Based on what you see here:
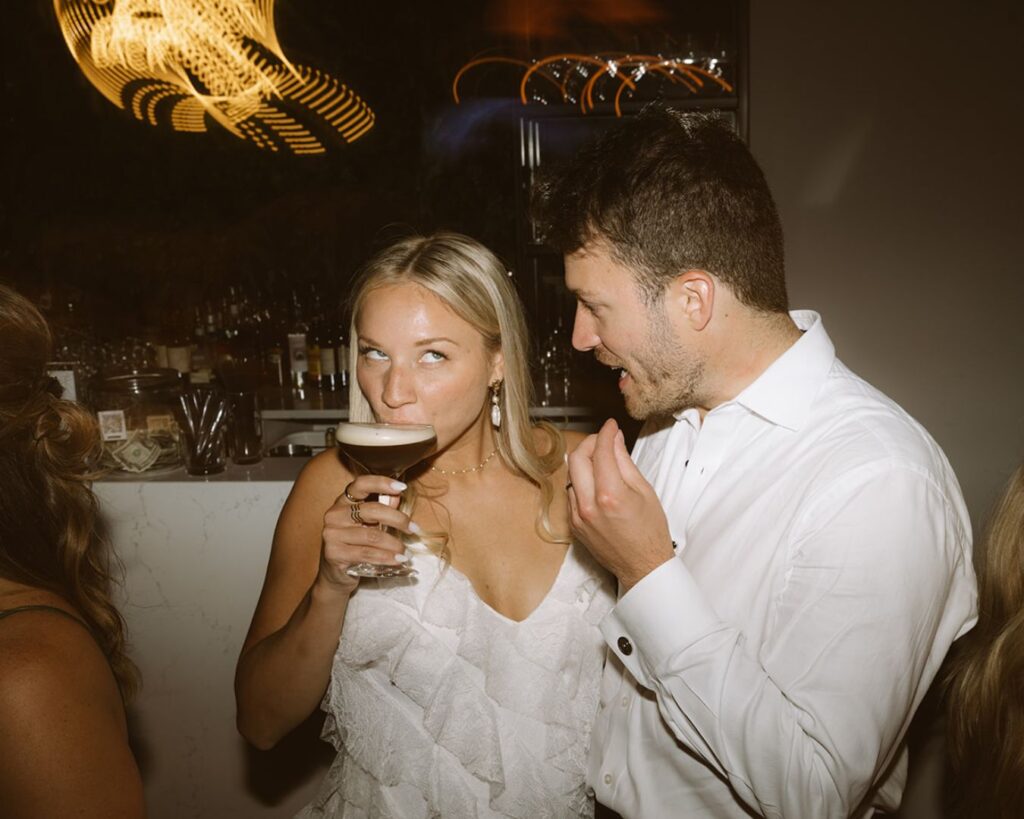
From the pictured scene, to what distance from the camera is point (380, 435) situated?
4.92ft

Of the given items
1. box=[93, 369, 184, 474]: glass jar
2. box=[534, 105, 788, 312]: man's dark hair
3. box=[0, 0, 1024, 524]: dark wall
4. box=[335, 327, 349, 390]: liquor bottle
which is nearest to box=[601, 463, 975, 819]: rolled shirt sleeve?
box=[534, 105, 788, 312]: man's dark hair

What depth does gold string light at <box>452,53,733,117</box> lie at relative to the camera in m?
3.96

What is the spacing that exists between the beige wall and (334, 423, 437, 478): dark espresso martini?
8.33ft

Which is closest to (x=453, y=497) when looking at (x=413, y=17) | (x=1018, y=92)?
(x=1018, y=92)

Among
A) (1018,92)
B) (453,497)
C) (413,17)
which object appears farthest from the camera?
(413,17)

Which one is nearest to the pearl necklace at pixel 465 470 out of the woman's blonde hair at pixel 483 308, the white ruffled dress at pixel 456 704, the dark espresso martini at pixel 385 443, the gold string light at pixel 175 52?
the woman's blonde hair at pixel 483 308

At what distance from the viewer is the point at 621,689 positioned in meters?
1.58

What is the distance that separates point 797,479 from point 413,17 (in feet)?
Result: 18.6

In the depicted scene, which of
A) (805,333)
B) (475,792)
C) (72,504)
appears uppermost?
(805,333)

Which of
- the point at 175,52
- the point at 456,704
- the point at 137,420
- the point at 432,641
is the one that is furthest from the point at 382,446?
the point at 175,52

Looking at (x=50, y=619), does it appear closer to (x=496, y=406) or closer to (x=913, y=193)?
(x=496, y=406)

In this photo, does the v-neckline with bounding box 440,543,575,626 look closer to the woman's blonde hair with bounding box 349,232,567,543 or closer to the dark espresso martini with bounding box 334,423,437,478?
the woman's blonde hair with bounding box 349,232,567,543

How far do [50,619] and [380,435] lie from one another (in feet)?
2.03

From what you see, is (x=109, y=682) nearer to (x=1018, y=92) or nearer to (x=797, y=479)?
(x=797, y=479)
